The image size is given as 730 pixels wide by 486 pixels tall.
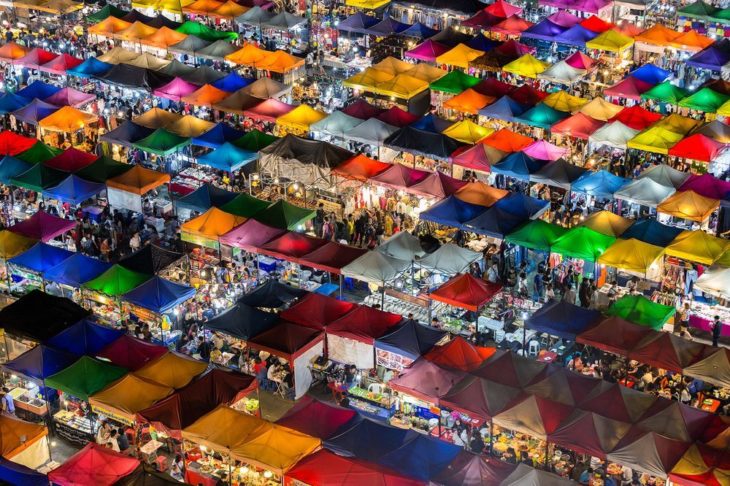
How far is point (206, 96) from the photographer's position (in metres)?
41.3

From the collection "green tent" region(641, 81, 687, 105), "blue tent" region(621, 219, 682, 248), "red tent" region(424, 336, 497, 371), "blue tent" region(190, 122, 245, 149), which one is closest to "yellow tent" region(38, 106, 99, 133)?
"blue tent" region(190, 122, 245, 149)

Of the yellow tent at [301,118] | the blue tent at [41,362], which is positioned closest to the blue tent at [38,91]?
the yellow tent at [301,118]

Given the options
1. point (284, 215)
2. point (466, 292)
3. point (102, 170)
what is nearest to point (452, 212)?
point (466, 292)

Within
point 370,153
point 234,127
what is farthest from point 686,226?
point 234,127

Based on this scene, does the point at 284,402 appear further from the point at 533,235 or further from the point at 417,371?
the point at 533,235

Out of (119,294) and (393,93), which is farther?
(393,93)

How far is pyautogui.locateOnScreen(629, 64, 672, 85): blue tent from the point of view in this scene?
41.7 meters

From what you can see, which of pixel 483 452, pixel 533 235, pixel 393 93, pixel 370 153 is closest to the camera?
pixel 483 452

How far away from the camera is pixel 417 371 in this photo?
26.4 metres

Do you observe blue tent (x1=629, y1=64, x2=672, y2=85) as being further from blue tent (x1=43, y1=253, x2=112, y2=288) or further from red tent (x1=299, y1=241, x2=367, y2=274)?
blue tent (x1=43, y1=253, x2=112, y2=288)

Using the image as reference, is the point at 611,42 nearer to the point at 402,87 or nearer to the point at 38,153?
the point at 402,87

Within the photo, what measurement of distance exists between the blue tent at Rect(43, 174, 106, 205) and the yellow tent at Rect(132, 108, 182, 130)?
4.67m

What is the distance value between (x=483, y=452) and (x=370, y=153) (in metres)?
15.7

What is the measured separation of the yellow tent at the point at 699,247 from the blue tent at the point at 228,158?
13.7 meters
